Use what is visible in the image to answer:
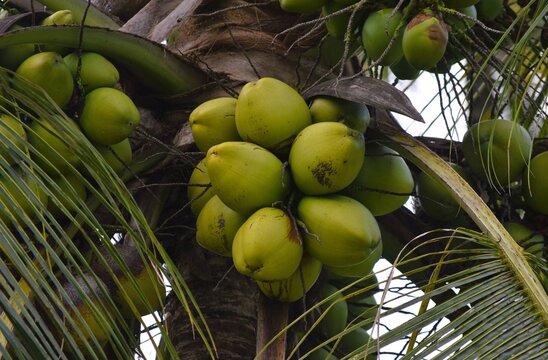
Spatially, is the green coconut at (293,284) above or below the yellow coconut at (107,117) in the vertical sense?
below

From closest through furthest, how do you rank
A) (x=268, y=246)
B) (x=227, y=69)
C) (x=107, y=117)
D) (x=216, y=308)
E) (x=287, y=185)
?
(x=268, y=246)
(x=287, y=185)
(x=107, y=117)
(x=216, y=308)
(x=227, y=69)

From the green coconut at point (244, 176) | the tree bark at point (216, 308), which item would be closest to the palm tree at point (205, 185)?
the tree bark at point (216, 308)

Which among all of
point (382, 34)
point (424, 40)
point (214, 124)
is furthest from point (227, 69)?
point (424, 40)

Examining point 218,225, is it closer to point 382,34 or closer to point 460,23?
point 382,34

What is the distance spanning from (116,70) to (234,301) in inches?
19.2

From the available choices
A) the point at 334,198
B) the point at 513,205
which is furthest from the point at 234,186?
the point at 513,205

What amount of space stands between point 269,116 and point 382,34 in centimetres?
25

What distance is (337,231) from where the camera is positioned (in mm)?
1431

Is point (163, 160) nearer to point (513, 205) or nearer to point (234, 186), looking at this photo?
point (234, 186)

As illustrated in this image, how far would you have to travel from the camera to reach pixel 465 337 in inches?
44.6

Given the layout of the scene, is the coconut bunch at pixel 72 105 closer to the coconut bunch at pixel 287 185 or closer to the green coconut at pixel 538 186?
the coconut bunch at pixel 287 185

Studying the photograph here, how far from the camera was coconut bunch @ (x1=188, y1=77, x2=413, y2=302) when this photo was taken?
143cm

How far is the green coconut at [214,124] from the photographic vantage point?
1598mm

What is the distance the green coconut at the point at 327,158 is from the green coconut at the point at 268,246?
7 centimetres
